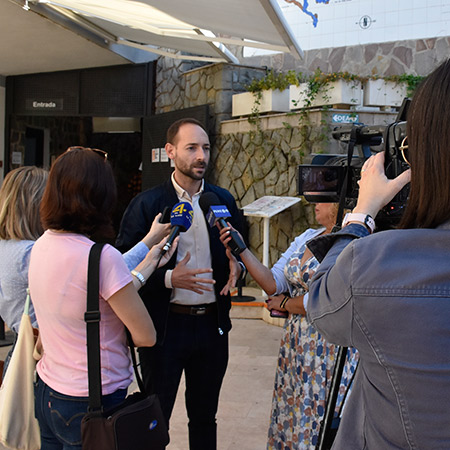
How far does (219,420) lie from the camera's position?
3.86 metres

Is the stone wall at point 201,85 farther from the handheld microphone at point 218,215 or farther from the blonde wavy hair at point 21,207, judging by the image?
the blonde wavy hair at point 21,207

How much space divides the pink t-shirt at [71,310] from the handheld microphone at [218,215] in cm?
63

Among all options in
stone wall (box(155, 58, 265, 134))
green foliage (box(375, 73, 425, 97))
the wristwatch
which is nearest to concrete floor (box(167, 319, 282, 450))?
the wristwatch

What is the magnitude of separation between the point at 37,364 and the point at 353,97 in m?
5.76

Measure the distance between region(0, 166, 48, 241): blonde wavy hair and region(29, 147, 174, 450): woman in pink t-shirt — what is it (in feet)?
2.02

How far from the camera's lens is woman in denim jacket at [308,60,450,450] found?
1035 millimetres

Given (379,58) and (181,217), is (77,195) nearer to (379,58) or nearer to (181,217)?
(181,217)

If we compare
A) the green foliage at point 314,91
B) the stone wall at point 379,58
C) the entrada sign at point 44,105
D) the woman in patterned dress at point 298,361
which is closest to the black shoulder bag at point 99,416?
the woman in patterned dress at point 298,361

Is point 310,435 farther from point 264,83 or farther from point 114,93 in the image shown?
point 114,93

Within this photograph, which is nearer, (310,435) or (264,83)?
(310,435)

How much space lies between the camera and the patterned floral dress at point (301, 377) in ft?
7.51

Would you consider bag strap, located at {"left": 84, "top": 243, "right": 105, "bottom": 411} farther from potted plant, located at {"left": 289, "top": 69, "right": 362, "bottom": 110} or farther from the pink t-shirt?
potted plant, located at {"left": 289, "top": 69, "right": 362, "bottom": 110}

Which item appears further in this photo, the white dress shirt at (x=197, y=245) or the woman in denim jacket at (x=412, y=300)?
the white dress shirt at (x=197, y=245)

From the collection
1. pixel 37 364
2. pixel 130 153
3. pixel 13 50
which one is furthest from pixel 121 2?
pixel 130 153
